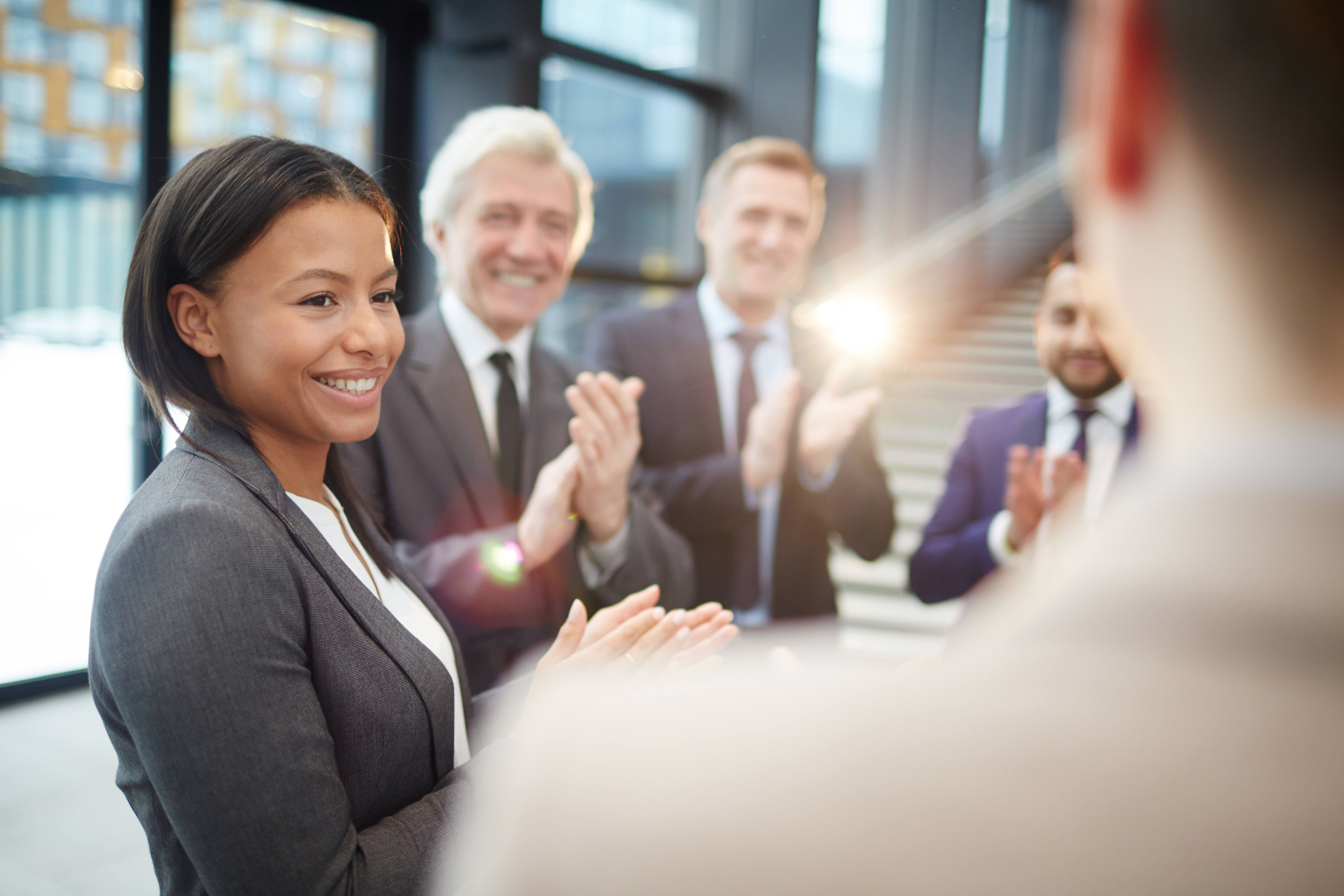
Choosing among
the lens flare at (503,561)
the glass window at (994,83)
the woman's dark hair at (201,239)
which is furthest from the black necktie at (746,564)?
the glass window at (994,83)

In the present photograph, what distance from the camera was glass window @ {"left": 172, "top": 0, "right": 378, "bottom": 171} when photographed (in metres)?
3.76

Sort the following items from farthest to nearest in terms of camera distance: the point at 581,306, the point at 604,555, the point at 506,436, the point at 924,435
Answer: the point at 924,435, the point at 581,306, the point at 506,436, the point at 604,555

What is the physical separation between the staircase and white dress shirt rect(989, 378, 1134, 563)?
1985 millimetres

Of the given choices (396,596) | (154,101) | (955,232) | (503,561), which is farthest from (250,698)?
(955,232)

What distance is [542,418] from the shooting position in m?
2.17

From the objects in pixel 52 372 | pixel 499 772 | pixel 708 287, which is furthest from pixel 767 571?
pixel 52 372

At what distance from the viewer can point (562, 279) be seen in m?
2.27

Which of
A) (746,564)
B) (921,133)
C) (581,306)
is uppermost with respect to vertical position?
(921,133)

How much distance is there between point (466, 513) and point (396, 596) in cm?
71

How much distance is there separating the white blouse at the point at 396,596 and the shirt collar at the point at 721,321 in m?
1.66

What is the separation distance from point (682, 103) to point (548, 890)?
5966 mm

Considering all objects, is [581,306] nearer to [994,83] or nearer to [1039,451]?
[1039,451]

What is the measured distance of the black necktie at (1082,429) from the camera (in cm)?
221

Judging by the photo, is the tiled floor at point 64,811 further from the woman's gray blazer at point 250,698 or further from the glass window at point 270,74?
the glass window at point 270,74
